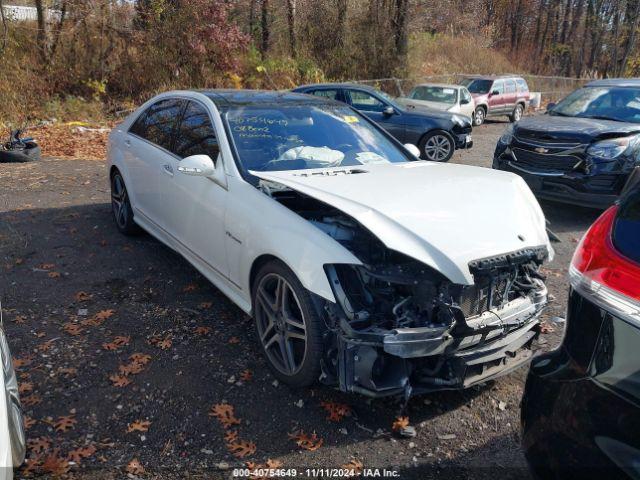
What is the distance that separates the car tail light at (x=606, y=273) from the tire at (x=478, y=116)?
1711 cm

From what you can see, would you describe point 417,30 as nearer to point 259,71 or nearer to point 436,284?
point 259,71

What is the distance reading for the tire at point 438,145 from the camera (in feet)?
36.7

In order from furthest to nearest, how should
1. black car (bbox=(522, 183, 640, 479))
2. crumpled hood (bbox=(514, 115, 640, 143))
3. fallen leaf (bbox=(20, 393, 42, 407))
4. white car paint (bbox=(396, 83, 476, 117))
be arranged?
white car paint (bbox=(396, 83, 476, 117)) → crumpled hood (bbox=(514, 115, 640, 143)) → fallen leaf (bbox=(20, 393, 42, 407)) → black car (bbox=(522, 183, 640, 479))

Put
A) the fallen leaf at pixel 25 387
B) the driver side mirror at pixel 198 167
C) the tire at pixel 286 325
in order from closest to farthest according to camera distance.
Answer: the tire at pixel 286 325 → the fallen leaf at pixel 25 387 → the driver side mirror at pixel 198 167

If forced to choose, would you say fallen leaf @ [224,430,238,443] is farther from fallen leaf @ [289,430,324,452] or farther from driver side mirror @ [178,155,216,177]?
driver side mirror @ [178,155,216,177]

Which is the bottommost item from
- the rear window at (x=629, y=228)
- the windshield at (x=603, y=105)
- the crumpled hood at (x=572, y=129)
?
the crumpled hood at (x=572, y=129)

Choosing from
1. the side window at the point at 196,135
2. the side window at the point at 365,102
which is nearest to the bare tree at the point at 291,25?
the side window at the point at 365,102

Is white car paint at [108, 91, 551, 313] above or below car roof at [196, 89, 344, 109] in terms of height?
below

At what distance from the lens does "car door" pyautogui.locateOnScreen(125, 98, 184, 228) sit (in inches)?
186

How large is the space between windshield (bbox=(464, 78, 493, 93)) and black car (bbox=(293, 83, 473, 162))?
8584 millimetres

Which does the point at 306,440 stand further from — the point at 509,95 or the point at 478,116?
the point at 509,95

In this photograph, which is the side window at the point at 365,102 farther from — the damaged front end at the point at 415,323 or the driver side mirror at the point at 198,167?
the damaged front end at the point at 415,323

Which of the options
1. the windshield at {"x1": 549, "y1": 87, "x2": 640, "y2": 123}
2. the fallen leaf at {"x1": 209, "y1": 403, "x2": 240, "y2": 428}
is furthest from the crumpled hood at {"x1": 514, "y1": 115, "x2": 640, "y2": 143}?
the fallen leaf at {"x1": 209, "y1": 403, "x2": 240, "y2": 428}

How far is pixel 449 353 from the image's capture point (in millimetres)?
2732
